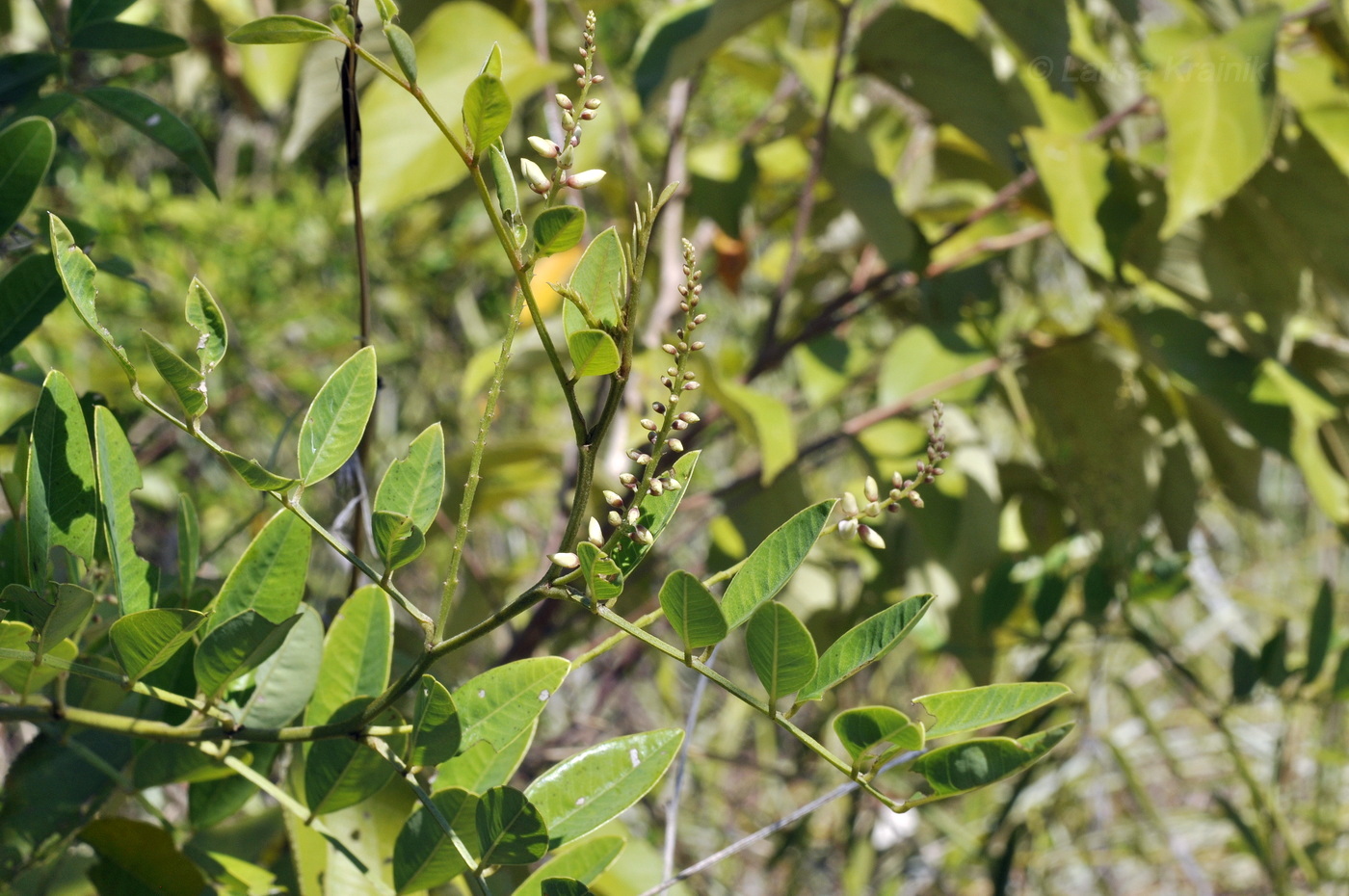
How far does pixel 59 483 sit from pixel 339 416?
3.4 inches

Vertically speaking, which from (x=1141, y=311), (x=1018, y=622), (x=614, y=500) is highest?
(x=614, y=500)

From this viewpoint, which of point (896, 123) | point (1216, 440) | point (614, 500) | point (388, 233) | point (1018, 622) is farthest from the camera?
point (388, 233)

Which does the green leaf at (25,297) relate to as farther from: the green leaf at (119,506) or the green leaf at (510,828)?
the green leaf at (510,828)

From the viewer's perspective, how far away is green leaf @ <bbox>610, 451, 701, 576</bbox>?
0.94 ft

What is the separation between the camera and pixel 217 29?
1148mm

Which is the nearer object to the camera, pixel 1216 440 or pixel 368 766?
pixel 368 766

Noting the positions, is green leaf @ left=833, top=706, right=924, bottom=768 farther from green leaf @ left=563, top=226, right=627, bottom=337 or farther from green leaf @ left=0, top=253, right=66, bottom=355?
green leaf @ left=0, top=253, right=66, bottom=355

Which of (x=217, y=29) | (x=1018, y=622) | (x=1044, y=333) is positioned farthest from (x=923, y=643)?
(x=217, y=29)

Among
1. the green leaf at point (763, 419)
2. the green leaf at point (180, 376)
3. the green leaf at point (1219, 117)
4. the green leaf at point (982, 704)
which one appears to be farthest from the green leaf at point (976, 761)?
the green leaf at point (1219, 117)

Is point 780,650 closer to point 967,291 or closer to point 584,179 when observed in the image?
point 584,179

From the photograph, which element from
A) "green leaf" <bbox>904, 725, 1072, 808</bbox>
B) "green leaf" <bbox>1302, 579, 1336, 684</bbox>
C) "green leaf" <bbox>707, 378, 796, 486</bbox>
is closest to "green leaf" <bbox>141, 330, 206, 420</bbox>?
"green leaf" <bbox>904, 725, 1072, 808</bbox>

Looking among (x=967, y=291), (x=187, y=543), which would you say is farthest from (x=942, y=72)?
(x=187, y=543)

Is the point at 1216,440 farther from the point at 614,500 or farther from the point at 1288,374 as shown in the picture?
the point at 614,500

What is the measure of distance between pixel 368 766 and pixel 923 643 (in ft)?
2.01
